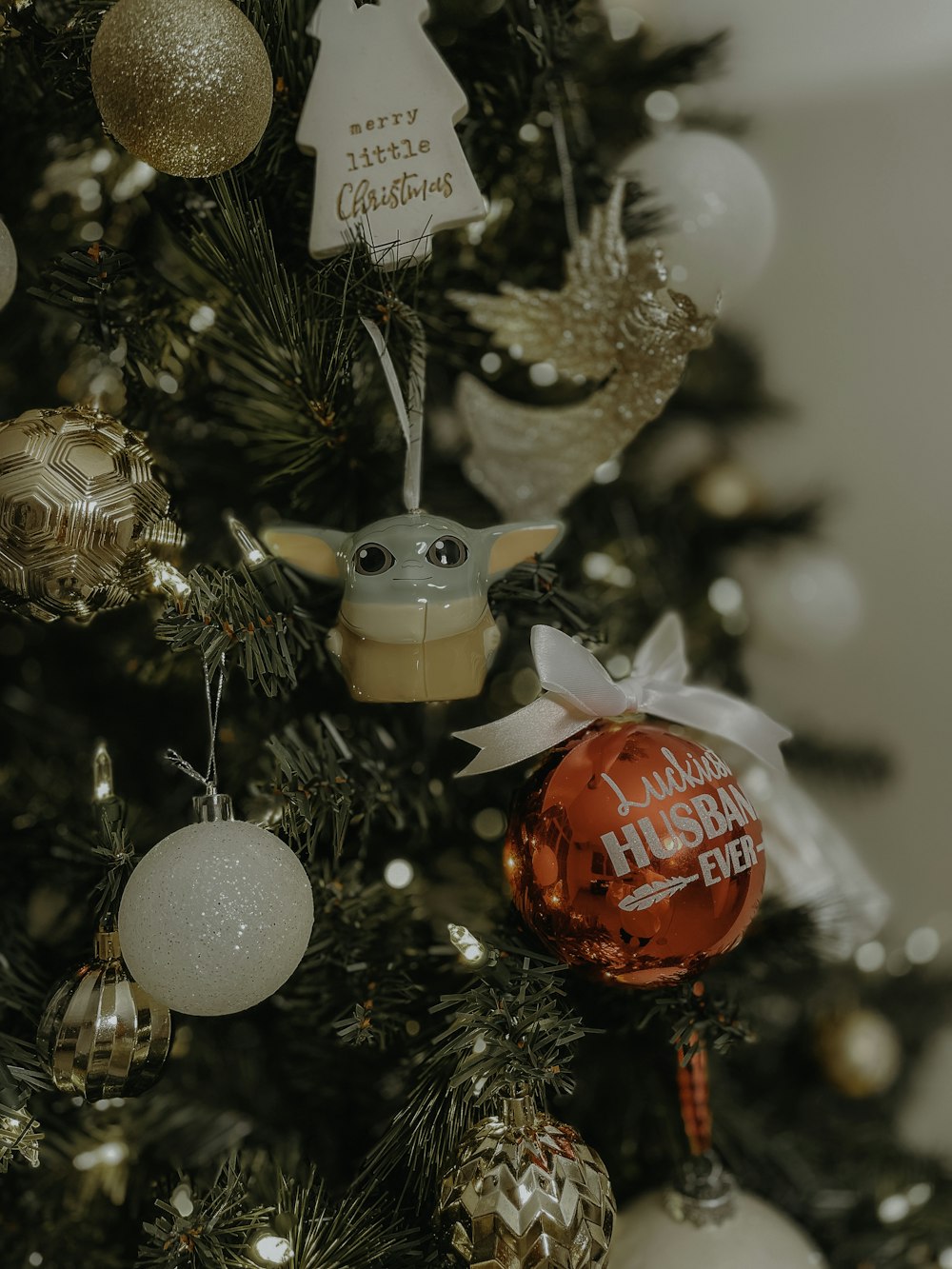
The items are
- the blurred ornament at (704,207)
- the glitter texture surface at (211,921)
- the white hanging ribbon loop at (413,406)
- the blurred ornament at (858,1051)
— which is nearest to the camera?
the glitter texture surface at (211,921)

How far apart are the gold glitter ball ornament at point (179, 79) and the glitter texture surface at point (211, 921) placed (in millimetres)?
333

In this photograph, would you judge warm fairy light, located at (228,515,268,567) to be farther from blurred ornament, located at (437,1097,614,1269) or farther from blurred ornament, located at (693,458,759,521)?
blurred ornament, located at (693,458,759,521)

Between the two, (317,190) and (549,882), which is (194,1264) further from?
(317,190)

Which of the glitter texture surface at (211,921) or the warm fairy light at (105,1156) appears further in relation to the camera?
the warm fairy light at (105,1156)

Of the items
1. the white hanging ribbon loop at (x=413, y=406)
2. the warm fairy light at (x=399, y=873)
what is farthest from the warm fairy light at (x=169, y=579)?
the warm fairy light at (x=399, y=873)

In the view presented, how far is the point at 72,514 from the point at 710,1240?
571 millimetres

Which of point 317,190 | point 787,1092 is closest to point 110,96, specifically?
point 317,190

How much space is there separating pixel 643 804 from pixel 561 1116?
332 millimetres

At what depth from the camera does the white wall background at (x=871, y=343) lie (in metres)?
0.87

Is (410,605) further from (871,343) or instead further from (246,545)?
(871,343)

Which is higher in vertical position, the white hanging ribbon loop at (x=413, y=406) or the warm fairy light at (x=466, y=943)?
the white hanging ribbon loop at (x=413, y=406)

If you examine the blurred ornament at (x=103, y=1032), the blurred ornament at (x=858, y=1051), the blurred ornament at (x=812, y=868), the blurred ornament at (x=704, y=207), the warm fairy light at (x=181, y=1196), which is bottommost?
the blurred ornament at (x=858, y=1051)

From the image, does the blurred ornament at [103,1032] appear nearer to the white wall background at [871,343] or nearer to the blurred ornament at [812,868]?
the blurred ornament at [812,868]

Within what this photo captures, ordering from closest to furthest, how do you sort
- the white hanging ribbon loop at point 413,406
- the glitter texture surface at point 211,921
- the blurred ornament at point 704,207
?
the glitter texture surface at point 211,921, the white hanging ribbon loop at point 413,406, the blurred ornament at point 704,207
